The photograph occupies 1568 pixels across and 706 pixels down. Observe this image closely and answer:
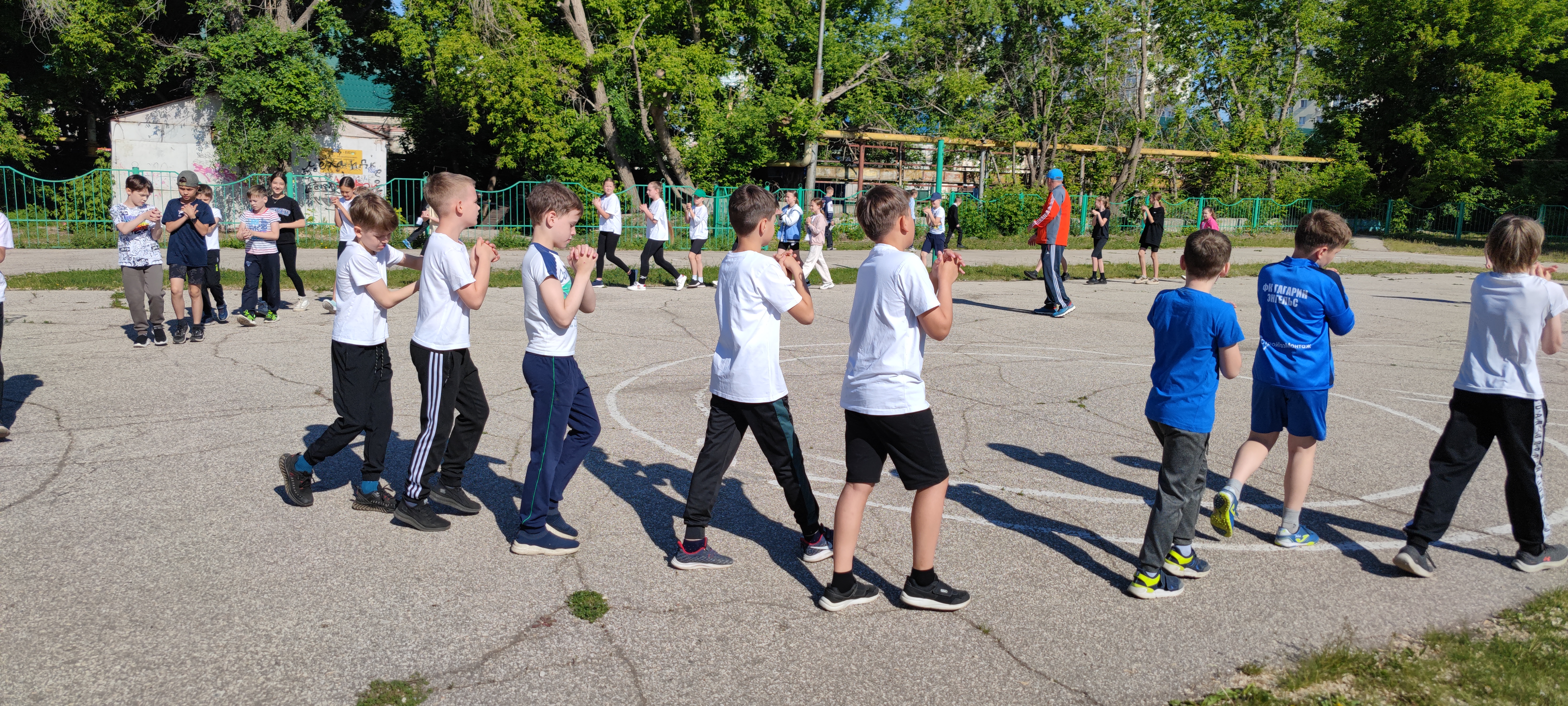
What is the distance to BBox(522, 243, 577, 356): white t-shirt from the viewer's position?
173 inches

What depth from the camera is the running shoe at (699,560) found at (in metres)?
4.44

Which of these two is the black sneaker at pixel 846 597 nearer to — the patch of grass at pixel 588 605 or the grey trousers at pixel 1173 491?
the patch of grass at pixel 588 605

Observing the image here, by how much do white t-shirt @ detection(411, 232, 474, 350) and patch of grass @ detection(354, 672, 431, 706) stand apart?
1.87m

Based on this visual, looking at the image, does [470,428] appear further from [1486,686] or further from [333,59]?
[333,59]

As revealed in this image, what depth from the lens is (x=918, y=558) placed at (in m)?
4.04

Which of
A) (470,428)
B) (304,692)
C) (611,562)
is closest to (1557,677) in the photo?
(611,562)

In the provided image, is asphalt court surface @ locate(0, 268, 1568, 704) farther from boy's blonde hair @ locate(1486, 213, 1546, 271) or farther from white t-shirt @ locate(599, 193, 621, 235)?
white t-shirt @ locate(599, 193, 621, 235)

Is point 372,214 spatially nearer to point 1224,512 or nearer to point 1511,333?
point 1224,512

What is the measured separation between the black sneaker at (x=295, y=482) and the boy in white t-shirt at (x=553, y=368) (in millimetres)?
1359

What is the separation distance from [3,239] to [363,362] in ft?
12.1

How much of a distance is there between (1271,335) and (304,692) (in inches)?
179

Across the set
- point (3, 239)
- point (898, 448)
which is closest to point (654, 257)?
point (3, 239)

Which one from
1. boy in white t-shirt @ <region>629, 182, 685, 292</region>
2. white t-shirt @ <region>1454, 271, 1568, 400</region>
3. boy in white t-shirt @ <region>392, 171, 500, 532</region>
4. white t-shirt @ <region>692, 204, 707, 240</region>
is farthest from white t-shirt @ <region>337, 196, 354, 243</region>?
white t-shirt @ <region>1454, 271, 1568, 400</region>

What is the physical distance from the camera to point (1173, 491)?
4.29m
